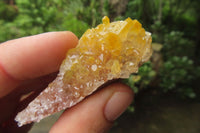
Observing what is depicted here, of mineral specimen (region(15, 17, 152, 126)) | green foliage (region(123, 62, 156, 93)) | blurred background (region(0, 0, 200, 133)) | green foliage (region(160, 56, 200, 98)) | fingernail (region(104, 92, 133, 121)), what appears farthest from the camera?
green foliage (region(160, 56, 200, 98))

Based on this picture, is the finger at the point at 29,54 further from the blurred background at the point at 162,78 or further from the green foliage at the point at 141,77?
the green foliage at the point at 141,77

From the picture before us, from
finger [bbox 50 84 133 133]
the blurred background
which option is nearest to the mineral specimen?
finger [bbox 50 84 133 133]

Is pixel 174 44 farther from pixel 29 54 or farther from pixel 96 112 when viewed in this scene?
pixel 29 54

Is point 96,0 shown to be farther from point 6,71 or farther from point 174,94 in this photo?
point 174,94

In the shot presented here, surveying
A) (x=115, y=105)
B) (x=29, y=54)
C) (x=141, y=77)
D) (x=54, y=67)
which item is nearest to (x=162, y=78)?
(x=141, y=77)

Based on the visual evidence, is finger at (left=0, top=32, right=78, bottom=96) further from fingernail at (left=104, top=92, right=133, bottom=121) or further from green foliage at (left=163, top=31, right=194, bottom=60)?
green foliage at (left=163, top=31, right=194, bottom=60)

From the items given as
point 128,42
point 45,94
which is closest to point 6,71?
point 45,94

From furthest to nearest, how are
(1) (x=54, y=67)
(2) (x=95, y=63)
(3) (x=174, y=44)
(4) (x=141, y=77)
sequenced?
(3) (x=174, y=44)
(4) (x=141, y=77)
(1) (x=54, y=67)
(2) (x=95, y=63)
